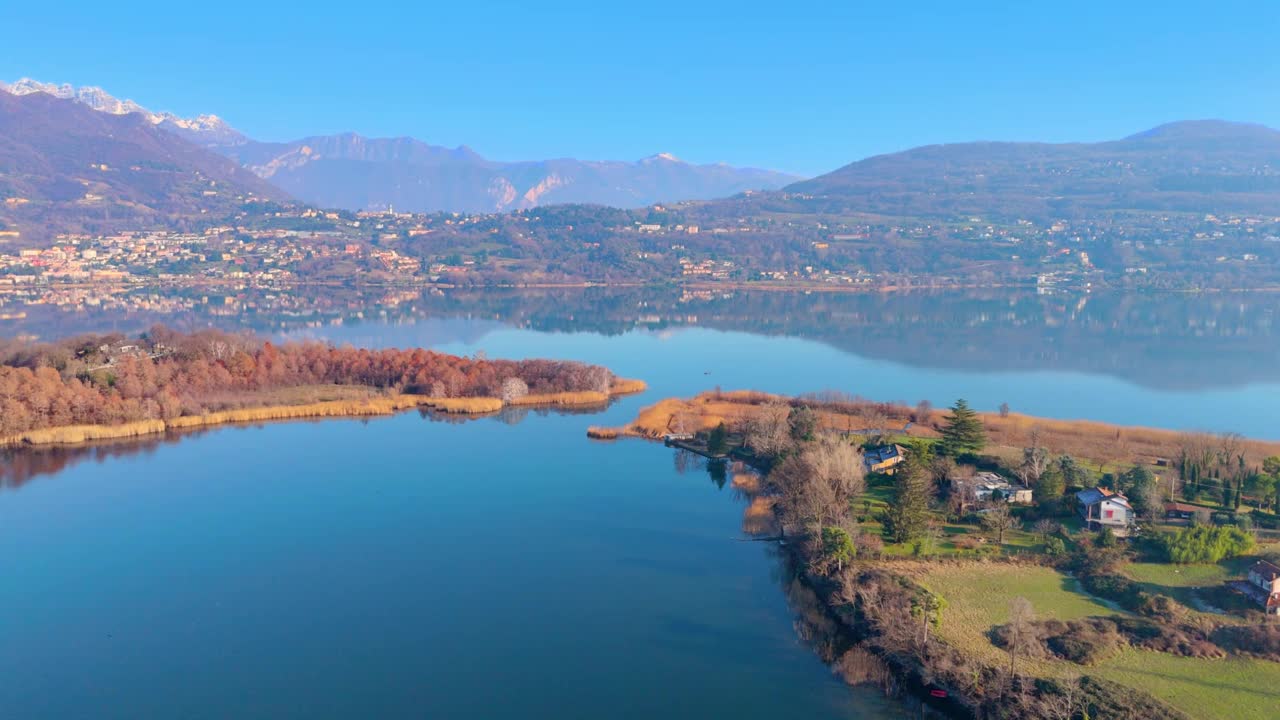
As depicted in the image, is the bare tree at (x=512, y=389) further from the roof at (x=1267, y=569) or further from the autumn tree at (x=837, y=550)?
the roof at (x=1267, y=569)

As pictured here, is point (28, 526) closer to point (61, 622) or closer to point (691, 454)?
point (61, 622)

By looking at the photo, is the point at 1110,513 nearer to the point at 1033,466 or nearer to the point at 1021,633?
the point at 1033,466

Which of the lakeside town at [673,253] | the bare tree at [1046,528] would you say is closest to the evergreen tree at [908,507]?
the bare tree at [1046,528]

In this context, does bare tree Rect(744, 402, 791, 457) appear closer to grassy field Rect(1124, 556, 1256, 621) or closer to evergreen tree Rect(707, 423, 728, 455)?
evergreen tree Rect(707, 423, 728, 455)

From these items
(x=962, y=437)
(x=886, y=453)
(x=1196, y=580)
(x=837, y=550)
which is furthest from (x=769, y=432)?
(x=1196, y=580)

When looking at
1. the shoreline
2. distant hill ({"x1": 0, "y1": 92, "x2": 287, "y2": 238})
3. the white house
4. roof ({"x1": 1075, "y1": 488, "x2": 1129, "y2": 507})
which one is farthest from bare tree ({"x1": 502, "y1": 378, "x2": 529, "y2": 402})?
distant hill ({"x1": 0, "y1": 92, "x2": 287, "y2": 238})

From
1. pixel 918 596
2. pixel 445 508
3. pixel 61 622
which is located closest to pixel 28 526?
pixel 61 622
